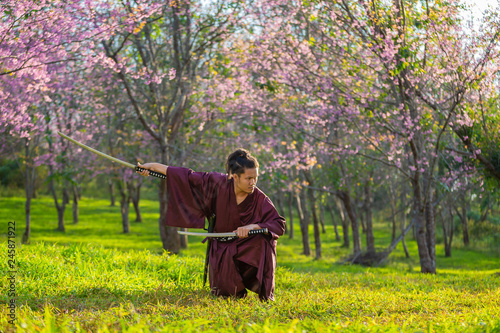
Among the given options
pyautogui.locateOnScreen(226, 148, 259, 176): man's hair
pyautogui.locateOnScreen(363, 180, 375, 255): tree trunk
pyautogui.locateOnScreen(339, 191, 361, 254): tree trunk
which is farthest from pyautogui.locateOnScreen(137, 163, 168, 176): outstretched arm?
pyautogui.locateOnScreen(363, 180, 375, 255): tree trunk

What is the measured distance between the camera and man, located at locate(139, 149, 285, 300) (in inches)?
243

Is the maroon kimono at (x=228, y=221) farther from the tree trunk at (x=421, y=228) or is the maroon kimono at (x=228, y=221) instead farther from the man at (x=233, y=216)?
the tree trunk at (x=421, y=228)

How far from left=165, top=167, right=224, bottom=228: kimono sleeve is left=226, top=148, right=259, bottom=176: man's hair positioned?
241mm

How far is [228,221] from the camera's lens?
6367mm

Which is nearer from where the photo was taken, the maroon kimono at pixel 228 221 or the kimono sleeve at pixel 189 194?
the maroon kimono at pixel 228 221

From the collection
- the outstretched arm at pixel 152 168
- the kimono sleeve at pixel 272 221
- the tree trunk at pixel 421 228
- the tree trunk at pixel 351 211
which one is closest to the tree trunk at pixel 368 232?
the tree trunk at pixel 351 211

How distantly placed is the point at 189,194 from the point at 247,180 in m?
0.83

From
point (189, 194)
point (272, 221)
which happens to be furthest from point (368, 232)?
point (189, 194)

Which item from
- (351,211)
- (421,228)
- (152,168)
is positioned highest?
(152,168)

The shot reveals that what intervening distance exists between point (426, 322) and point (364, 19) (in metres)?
7.87

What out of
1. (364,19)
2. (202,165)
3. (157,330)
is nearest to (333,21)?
(364,19)

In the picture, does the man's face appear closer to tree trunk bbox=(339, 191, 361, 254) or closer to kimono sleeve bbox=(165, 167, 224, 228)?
kimono sleeve bbox=(165, 167, 224, 228)

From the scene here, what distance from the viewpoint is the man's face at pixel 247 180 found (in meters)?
6.14

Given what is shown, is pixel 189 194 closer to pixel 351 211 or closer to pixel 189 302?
pixel 189 302
